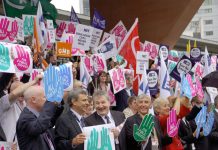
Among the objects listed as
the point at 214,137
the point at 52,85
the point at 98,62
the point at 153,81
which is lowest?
the point at 214,137

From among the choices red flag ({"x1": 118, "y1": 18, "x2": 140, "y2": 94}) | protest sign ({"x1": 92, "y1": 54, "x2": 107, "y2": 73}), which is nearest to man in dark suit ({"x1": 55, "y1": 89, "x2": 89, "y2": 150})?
protest sign ({"x1": 92, "y1": 54, "x2": 107, "y2": 73})

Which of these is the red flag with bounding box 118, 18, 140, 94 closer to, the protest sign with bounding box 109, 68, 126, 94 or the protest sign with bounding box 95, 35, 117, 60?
the protest sign with bounding box 95, 35, 117, 60

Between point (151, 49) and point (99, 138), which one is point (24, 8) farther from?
point (99, 138)

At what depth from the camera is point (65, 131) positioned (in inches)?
215

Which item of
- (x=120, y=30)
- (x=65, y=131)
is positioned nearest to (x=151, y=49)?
(x=120, y=30)

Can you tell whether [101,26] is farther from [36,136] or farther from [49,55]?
[36,136]

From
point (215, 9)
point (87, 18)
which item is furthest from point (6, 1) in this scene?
point (215, 9)

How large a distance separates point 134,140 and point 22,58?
1.58 metres

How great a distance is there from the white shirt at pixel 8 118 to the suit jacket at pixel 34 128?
0.23 m

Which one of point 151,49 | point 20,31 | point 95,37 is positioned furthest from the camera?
point 151,49

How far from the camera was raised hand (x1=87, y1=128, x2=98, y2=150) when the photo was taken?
5.16 metres

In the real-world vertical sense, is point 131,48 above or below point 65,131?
above

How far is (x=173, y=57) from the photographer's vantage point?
14172mm

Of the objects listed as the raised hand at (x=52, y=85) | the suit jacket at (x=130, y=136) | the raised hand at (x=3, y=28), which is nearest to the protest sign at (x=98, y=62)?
the raised hand at (x=3, y=28)
